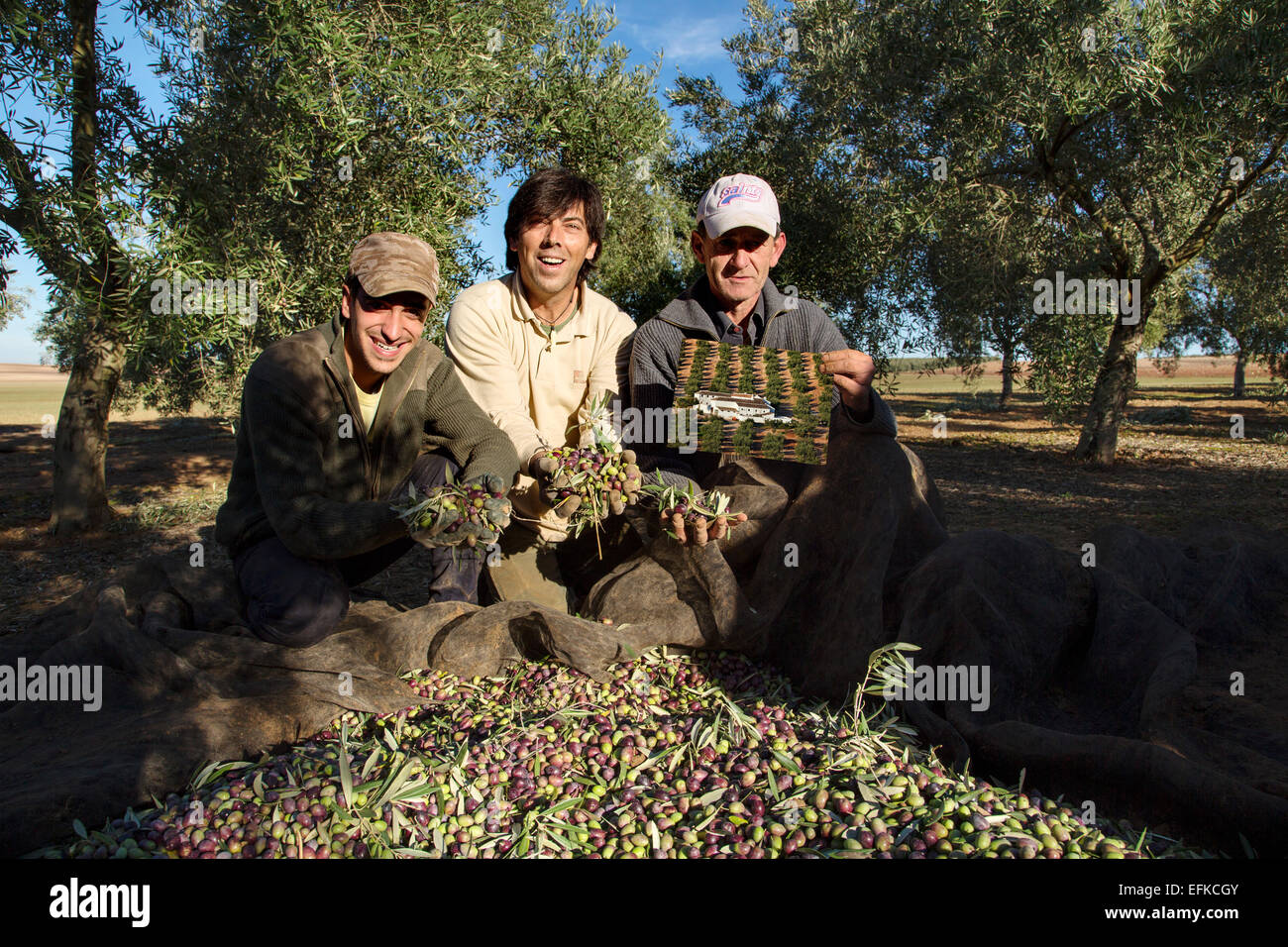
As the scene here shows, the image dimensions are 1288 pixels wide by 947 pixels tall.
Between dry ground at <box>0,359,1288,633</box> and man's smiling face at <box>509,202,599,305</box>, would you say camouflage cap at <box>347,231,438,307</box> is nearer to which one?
man's smiling face at <box>509,202,599,305</box>

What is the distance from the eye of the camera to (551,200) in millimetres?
4219

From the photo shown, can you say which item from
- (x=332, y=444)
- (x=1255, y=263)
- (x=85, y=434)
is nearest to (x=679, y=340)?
(x=332, y=444)

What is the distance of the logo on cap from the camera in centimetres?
393

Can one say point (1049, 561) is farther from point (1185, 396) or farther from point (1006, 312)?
point (1185, 396)

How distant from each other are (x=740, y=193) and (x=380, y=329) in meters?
1.94

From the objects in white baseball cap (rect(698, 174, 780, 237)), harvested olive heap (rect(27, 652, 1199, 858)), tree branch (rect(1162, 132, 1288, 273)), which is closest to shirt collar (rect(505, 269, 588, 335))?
white baseball cap (rect(698, 174, 780, 237))

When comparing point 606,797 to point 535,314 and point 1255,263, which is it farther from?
point 1255,263

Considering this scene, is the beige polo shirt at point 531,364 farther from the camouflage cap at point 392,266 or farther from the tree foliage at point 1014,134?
the tree foliage at point 1014,134

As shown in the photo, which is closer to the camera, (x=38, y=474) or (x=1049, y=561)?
(x=1049, y=561)
